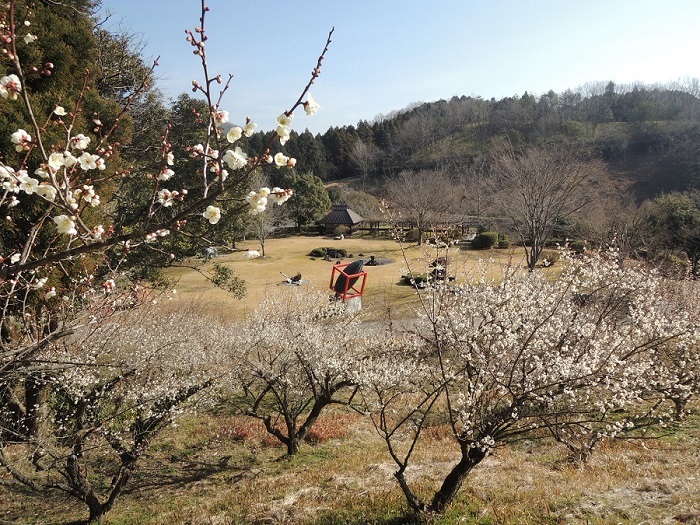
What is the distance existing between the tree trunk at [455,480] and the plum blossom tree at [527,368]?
0.01 m

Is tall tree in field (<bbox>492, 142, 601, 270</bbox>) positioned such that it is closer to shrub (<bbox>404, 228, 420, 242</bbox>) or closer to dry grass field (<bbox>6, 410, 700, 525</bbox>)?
dry grass field (<bbox>6, 410, 700, 525</bbox>)

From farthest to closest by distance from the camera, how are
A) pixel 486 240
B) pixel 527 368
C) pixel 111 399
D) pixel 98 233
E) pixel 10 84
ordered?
1. pixel 486 240
2. pixel 111 399
3. pixel 527 368
4. pixel 98 233
5. pixel 10 84

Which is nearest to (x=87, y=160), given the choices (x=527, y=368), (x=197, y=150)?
(x=197, y=150)

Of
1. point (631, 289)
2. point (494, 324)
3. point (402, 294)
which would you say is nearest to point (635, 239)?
point (402, 294)

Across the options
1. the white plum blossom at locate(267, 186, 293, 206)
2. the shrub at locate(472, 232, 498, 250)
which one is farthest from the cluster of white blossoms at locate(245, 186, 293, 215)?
the shrub at locate(472, 232, 498, 250)

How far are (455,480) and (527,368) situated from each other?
2.12 meters

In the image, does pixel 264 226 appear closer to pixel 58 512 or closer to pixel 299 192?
pixel 299 192

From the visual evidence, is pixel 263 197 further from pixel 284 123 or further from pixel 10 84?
pixel 10 84

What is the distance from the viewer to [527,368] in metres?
6.30

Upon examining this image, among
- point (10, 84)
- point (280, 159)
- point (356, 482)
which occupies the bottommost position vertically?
point (356, 482)

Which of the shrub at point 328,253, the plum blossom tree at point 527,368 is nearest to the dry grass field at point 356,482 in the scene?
the plum blossom tree at point 527,368

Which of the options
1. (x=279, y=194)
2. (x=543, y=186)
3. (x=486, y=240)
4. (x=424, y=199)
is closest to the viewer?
(x=279, y=194)

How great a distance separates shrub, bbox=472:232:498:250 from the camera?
34.0m

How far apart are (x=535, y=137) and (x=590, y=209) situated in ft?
142
